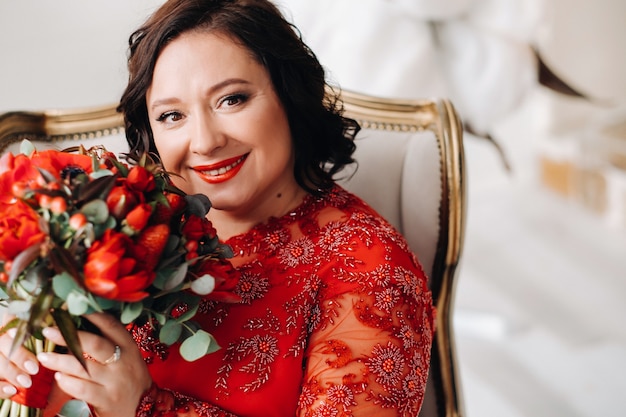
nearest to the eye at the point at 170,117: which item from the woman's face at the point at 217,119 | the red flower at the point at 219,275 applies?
the woman's face at the point at 217,119

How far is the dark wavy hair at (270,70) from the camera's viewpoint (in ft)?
3.77

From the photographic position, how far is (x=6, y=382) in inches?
38.7

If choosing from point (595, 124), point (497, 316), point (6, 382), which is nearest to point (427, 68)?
point (497, 316)

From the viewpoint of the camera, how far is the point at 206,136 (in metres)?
1.12

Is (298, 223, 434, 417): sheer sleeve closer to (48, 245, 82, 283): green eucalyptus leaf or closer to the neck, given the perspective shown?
the neck

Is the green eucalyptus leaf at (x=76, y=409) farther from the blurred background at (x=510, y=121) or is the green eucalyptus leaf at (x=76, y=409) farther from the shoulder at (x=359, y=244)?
the blurred background at (x=510, y=121)

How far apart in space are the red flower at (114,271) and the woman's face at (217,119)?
0.35m

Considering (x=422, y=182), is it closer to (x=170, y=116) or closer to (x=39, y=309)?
(x=170, y=116)

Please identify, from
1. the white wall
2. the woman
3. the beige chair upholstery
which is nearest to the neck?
the woman

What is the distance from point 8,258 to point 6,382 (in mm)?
278

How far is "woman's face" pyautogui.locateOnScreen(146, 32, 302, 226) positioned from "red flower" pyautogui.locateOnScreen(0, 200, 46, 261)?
0.36 meters

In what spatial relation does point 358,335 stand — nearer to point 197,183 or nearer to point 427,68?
point 197,183

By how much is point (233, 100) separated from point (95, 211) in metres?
0.41

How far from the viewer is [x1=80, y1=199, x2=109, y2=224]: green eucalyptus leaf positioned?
31.7 inches
